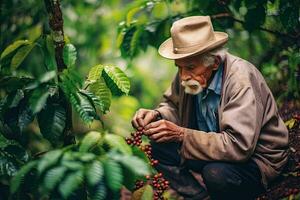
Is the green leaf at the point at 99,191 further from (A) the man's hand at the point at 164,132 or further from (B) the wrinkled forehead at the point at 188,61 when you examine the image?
(B) the wrinkled forehead at the point at 188,61

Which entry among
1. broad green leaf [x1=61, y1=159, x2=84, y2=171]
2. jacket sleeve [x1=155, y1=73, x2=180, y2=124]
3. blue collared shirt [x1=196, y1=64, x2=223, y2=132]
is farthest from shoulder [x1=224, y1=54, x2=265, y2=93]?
broad green leaf [x1=61, y1=159, x2=84, y2=171]

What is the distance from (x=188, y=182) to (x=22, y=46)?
177 centimetres

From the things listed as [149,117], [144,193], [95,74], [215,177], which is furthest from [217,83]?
[144,193]

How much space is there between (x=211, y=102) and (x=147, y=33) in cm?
129

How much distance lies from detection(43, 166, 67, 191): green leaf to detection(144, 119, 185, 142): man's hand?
106cm

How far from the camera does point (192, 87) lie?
395 cm

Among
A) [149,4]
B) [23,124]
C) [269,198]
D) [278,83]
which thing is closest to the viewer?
[23,124]

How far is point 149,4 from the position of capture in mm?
5012

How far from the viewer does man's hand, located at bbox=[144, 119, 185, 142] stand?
12.4ft

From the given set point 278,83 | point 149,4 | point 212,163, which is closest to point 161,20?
point 149,4

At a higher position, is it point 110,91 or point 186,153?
point 110,91

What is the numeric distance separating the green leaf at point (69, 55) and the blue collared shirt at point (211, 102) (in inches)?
42.1

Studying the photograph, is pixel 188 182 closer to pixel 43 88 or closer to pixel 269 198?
pixel 269 198

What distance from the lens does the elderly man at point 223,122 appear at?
3678 mm
